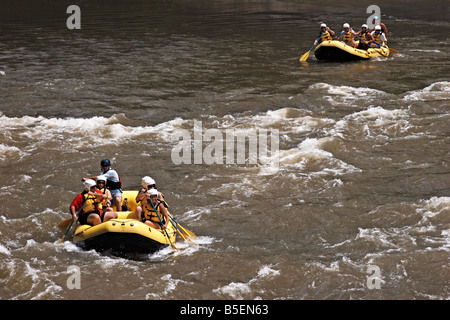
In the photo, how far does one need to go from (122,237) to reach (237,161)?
4651mm

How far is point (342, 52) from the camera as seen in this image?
21516 mm

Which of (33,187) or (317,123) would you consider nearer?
(33,187)

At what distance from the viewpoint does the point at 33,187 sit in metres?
12.0

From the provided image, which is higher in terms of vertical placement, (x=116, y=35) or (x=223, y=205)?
(x=116, y=35)

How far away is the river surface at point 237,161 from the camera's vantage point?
890cm

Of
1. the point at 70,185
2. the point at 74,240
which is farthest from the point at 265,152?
the point at 74,240

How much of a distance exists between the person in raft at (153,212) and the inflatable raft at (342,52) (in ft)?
43.8

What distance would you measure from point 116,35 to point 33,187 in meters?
16.1

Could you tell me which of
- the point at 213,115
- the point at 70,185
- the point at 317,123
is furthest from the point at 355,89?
the point at 70,185

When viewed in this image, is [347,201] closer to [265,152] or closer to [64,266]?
[265,152]

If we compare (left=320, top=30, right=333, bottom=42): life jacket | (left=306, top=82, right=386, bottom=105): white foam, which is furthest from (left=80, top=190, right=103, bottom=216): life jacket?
(left=320, top=30, right=333, bottom=42): life jacket
